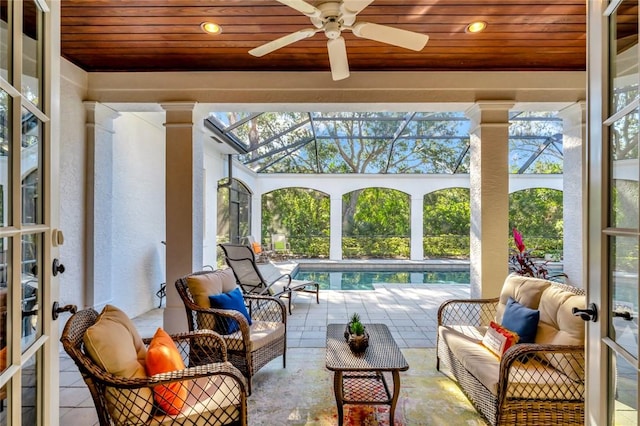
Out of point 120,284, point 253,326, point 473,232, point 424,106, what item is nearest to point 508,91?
point 424,106

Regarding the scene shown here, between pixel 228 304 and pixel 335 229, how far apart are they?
7630 millimetres

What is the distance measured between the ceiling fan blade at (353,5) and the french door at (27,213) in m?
1.43

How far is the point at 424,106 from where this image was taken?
3.83 m

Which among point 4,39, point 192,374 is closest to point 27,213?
point 4,39

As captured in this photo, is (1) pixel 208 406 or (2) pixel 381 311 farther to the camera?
(2) pixel 381 311

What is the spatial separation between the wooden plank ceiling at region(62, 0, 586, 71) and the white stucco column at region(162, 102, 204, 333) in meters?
0.57

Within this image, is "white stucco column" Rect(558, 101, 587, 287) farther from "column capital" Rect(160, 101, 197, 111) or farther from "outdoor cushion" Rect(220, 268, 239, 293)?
"column capital" Rect(160, 101, 197, 111)

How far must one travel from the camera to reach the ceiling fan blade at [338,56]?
7.61 feet

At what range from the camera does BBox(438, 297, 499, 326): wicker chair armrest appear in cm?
303

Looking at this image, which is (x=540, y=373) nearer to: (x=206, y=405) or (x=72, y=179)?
(x=206, y=405)

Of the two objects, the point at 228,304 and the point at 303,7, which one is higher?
the point at 303,7

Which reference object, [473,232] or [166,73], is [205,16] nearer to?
[166,73]

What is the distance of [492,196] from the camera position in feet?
12.2

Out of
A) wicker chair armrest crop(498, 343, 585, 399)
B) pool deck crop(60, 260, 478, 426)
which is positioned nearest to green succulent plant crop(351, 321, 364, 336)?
pool deck crop(60, 260, 478, 426)
